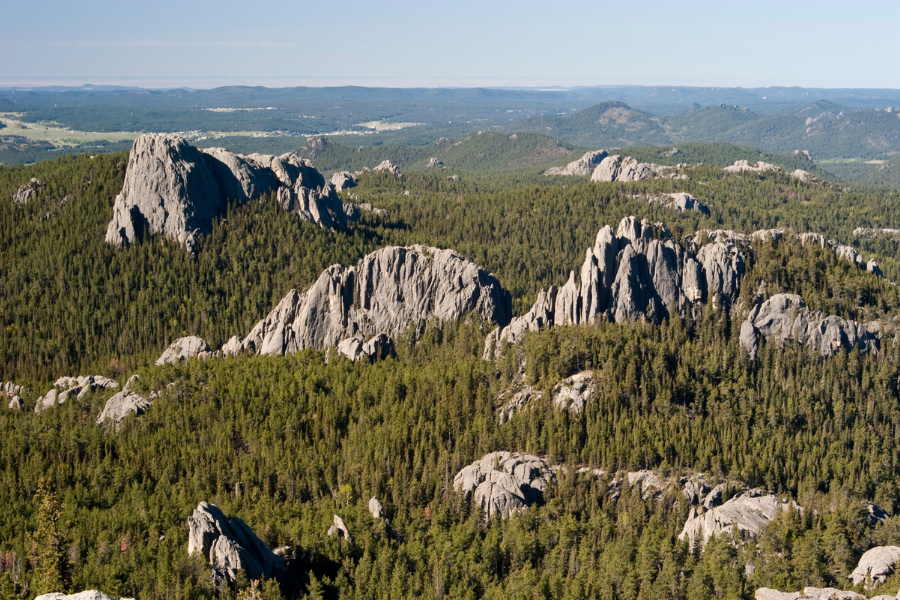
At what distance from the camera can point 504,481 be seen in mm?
90375

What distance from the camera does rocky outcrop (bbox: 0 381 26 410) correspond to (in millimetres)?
123562

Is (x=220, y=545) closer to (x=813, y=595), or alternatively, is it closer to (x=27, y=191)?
(x=813, y=595)

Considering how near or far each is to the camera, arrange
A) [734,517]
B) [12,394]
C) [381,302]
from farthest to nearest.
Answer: [381,302]
[12,394]
[734,517]

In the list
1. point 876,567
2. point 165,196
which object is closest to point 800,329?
point 876,567

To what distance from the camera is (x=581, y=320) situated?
124188mm

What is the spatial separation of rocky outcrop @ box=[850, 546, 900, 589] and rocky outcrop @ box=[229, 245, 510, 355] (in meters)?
77.5

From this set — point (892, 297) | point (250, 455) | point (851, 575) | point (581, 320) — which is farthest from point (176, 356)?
point (892, 297)

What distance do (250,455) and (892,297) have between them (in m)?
110

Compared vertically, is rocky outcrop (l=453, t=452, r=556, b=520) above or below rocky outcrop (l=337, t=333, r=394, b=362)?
below

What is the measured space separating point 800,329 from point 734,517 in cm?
5131

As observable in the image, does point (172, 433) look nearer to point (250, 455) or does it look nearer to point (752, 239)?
point (250, 455)

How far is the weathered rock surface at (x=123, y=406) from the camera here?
111025 mm

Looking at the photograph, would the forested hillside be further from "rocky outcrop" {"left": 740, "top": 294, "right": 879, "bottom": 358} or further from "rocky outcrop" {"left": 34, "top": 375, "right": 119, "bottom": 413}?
"rocky outcrop" {"left": 740, "top": 294, "right": 879, "bottom": 358}

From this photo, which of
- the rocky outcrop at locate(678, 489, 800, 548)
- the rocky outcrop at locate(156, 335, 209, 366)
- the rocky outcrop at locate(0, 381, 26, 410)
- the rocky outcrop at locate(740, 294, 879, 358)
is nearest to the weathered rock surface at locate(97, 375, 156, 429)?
the rocky outcrop at locate(0, 381, 26, 410)
